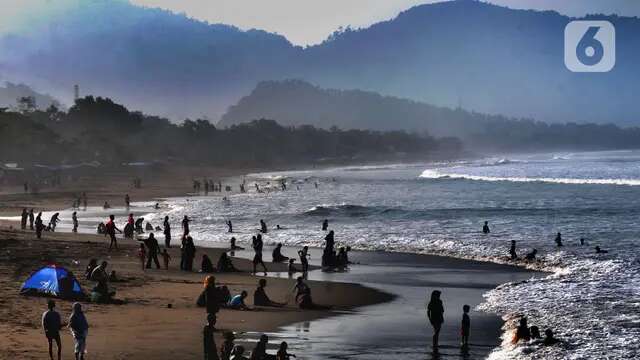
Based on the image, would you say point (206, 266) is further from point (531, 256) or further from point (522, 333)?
point (522, 333)

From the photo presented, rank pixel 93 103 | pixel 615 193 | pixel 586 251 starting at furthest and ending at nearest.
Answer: pixel 93 103
pixel 615 193
pixel 586 251

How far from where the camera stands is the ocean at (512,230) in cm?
A: 1774

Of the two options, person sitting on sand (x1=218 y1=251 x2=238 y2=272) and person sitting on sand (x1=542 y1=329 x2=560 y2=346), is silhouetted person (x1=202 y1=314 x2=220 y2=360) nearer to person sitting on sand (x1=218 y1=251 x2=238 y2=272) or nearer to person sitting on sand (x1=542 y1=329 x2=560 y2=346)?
person sitting on sand (x1=542 y1=329 x2=560 y2=346)

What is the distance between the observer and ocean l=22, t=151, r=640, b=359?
1774 cm

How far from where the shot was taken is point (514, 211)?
49.9 meters

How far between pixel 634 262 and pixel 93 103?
449 ft

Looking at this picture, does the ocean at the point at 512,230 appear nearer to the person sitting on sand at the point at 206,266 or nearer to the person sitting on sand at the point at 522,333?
the person sitting on sand at the point at 522,333

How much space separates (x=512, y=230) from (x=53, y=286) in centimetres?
2490

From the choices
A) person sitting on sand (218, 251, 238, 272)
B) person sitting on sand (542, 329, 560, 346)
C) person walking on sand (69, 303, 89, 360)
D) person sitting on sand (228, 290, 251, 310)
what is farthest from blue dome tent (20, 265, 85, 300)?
person sitting on sand (542, 329, 560, 346)

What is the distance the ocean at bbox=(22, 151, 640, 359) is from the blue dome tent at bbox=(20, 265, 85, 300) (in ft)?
29.5

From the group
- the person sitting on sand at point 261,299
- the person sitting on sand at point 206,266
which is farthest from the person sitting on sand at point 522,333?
the person sitting on sand at point 206,266

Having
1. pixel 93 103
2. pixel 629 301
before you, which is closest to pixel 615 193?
pixel 629 301

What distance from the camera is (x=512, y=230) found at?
125 ft

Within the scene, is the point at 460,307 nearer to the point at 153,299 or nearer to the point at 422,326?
the point at 422,326
